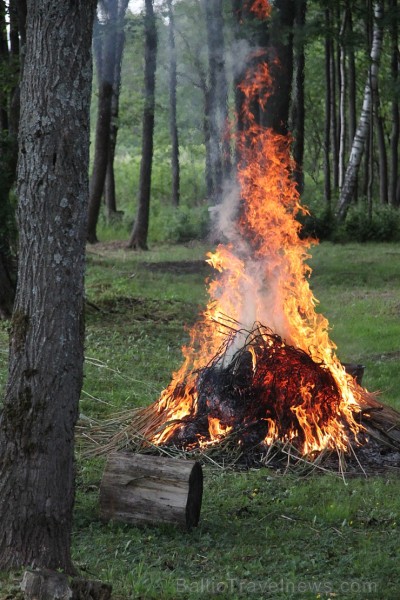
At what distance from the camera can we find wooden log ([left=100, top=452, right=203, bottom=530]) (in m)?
6.80

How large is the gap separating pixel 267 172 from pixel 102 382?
3.57 meters

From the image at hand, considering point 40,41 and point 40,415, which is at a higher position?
point 40,41

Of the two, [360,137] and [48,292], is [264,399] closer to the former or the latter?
[48,292]

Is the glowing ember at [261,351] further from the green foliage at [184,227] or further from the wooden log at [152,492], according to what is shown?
the green foliage at [184,227]

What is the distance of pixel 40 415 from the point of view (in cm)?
536

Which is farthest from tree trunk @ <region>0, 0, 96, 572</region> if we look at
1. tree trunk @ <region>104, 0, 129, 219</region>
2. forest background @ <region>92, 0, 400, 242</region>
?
tree trunk @ <region>104, 0, 129, 219</region>

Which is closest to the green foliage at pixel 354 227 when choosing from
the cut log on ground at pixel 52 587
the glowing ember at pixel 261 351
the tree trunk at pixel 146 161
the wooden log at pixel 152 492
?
the tree trunk at pixel 146 161

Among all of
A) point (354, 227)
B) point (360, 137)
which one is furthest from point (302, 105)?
point (354, 227)

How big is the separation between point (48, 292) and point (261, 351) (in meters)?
4.22

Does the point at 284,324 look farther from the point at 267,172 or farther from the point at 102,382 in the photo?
the point at 102,382

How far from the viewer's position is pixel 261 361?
359 inches

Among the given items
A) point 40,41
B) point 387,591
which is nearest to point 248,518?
point 387,591

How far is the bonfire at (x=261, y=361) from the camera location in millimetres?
8852

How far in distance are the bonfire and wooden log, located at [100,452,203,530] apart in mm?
1685
